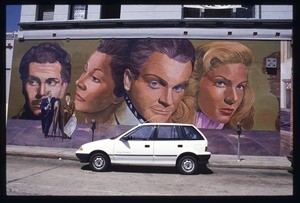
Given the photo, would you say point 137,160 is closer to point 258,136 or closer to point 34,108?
point 258,136

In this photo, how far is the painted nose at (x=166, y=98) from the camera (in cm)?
1477

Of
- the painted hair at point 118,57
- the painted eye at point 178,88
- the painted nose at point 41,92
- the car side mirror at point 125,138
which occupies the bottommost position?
the car side mirror at point 125,138

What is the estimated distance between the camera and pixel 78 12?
16.3 metres

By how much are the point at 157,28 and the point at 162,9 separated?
109 centimetres

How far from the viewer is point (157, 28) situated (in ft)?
49.9

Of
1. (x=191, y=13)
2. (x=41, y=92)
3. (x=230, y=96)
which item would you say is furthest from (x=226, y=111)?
(x=41, y=92)

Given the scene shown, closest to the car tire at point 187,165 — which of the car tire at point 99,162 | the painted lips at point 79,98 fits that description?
the car tire at point 99,162

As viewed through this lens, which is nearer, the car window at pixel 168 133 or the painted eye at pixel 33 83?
the car window at pixel 168 133

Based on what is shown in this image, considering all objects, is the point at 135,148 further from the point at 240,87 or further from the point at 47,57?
the point at 47,57

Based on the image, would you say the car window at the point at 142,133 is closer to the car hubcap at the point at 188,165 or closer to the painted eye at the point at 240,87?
the car hubcap at the point at 188,165

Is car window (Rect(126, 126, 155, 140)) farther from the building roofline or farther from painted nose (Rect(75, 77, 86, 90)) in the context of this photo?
the building roofline

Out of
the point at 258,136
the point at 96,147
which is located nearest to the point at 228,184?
the point at 96,147

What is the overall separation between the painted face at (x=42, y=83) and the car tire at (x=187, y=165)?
882cm

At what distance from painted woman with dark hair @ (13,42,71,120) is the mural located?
0.06 metres
